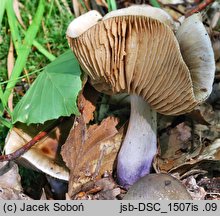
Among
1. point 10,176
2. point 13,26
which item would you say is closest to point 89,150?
point 10,176

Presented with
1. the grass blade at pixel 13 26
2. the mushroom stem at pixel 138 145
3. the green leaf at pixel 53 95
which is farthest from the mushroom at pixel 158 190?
the grass blade at pixel 13 26

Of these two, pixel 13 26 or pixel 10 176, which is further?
pixel 13 26

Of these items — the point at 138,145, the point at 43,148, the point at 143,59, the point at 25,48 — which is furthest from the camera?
the point at 25,48

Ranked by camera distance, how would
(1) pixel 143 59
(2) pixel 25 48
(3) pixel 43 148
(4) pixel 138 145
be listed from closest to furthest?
(1) pixel 143 59, (4) pixel 138 145, (3) pixel 43 148, (2) pixel 25 48

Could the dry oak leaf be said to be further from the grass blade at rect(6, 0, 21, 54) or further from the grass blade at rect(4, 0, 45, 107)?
the grass blade at rect(6, 0, 21, 54)

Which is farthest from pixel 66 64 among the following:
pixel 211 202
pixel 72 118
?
pixel 211 202

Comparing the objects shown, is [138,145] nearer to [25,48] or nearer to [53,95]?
[53,95]

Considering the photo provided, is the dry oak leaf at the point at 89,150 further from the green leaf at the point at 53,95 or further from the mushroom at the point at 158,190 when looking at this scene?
the mushroom at the point at 158,190
